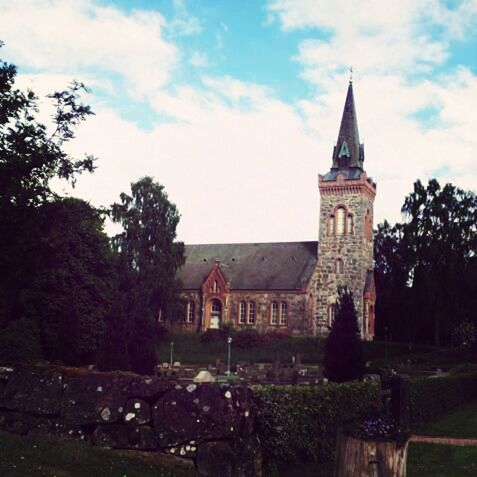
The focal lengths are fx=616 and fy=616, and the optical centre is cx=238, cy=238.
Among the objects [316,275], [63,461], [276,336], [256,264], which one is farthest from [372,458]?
[256,264]

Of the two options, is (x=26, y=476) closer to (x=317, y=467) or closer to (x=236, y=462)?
(x=236, y=462)

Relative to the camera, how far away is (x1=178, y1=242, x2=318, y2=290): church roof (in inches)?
2408

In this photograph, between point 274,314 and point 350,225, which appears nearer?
point 350,225

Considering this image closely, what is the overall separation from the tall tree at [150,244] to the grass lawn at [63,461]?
1512 inches

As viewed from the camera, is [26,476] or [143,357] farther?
[143,357]

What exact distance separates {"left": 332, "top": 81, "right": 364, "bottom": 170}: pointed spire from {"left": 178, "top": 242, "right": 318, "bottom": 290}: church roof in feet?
29.6

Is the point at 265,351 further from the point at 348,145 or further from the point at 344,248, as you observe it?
the point at 348,145

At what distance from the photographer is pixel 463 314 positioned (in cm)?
5219

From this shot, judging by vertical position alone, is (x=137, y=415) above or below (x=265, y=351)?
below

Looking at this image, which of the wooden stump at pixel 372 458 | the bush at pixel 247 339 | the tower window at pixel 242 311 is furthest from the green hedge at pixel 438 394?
the tower window at pixel 242 311

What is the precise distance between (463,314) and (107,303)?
30961mm

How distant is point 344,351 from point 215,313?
38.2 metres

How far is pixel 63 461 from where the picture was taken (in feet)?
25.2

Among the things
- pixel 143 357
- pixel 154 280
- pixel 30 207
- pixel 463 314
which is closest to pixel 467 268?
pixel 463 314
